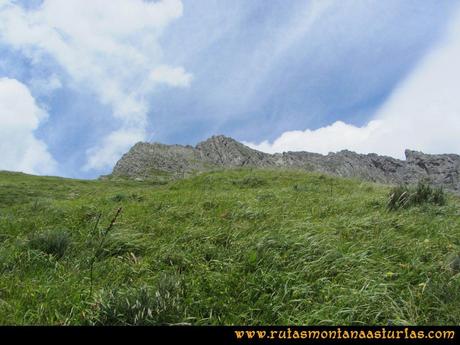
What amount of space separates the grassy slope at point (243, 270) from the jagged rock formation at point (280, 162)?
12561cm

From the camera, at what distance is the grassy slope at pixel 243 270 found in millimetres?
4812

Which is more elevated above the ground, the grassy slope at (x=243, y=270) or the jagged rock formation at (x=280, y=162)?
the jagged rock formation at (x=280, y=162)

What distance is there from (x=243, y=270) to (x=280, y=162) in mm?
159521

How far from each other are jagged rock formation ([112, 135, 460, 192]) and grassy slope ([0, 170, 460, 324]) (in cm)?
12561

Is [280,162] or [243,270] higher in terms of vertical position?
[280,162]

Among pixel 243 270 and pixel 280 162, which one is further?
pixel 280 162

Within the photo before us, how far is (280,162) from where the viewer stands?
538 ft

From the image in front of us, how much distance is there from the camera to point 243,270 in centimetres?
610

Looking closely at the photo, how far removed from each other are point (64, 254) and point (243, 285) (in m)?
3.60

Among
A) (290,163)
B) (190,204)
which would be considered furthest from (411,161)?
(190,204)

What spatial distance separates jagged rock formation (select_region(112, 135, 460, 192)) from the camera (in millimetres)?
145875

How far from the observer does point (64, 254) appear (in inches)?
283
